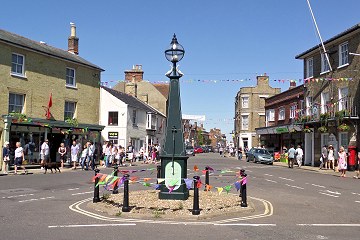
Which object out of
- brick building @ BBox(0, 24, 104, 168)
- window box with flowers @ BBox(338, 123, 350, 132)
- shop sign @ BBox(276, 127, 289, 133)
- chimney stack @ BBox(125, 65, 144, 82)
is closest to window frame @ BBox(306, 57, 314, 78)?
window box with flowers @ BBox(338, 123, 350, 132)

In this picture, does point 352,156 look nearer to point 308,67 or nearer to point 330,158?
point 330,158

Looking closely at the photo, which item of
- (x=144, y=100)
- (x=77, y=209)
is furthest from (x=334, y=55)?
(x=144, y=100)

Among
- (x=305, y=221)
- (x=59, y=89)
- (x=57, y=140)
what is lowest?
(x=305, y=221)

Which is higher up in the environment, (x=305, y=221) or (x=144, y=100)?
(x=144, y=100)

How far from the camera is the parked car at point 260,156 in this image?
124 feet

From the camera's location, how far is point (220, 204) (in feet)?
34.0

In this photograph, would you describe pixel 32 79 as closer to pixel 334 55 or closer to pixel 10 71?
pixel 10 71

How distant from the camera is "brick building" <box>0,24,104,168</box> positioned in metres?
24.0

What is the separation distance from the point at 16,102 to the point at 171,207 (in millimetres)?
18273

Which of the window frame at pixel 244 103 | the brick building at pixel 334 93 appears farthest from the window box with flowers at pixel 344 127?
the window frame at pixel 244 103

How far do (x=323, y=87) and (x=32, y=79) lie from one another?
21206 millimetres

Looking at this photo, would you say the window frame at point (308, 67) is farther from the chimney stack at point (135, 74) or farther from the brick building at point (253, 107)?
the brick building at point (253, 107)

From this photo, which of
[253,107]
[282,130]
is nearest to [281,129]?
[282,130]

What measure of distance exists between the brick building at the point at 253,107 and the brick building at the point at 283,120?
447 inches
